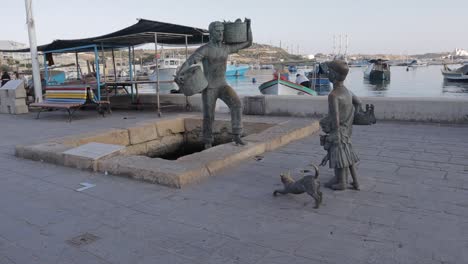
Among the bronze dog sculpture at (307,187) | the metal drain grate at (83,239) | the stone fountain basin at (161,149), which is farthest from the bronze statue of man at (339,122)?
the metal drain grate at (83,239)

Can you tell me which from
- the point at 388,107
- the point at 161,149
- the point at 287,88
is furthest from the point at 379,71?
the point at 161,149

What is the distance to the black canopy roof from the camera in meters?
9.96

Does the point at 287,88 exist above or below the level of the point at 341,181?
above

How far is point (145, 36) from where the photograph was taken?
10852 mm

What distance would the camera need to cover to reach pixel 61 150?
5.80 m

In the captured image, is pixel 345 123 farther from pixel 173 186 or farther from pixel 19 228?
pixel 19 228

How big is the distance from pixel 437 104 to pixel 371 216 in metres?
5.93

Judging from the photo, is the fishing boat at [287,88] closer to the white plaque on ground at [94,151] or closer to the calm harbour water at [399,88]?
the white plaque on ground at [94,151]

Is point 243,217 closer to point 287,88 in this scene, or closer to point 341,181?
point 341,181

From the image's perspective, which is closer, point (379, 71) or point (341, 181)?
point (341, 181)

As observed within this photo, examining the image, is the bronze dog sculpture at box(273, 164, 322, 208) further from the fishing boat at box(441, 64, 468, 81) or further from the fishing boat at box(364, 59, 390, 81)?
the fishing boat at box(364, 59, 390, 81)

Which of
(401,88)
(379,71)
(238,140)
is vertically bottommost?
(401,88)

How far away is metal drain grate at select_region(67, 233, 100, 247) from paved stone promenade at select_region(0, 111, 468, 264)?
Result: 0.02 meters

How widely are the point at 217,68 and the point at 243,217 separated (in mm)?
3009
